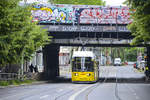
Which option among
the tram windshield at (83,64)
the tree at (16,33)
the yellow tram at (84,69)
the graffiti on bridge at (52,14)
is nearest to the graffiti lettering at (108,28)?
the yellow tram at (84,69)

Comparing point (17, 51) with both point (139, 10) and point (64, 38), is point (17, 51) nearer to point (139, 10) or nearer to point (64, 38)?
point (64, 38)

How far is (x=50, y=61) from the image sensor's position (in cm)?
5191

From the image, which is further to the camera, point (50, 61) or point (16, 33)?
point (50, 61)

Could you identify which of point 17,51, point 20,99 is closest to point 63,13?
point 17,51

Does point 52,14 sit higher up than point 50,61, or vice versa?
point 52,14

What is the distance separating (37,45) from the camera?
3666 cm

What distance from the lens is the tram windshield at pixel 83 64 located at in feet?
118

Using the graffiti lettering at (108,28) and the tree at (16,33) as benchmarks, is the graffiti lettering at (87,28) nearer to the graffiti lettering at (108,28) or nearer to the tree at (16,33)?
the graffiti lettering at (108,28)

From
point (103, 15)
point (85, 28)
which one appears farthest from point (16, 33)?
point (103, 15)

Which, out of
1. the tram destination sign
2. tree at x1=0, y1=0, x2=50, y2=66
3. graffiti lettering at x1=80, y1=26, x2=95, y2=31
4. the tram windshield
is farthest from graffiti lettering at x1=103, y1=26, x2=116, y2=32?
tree at x1=0, y1=0, x2=50, y2=66

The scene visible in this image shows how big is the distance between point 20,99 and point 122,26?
946 inches

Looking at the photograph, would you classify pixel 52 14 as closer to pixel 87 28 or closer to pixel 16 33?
pixel 87 28

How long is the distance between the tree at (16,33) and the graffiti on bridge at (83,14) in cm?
291

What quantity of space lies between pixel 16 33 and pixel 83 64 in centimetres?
983
